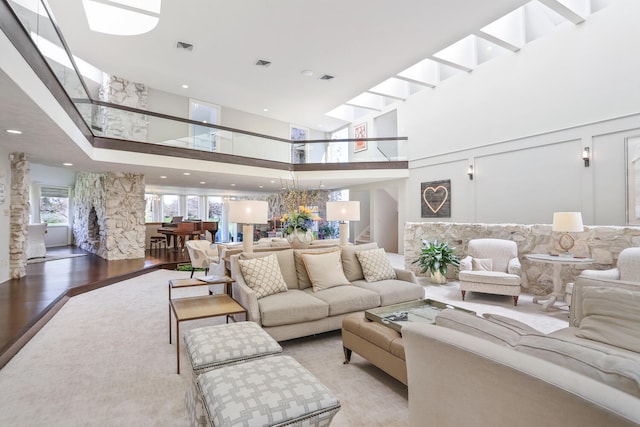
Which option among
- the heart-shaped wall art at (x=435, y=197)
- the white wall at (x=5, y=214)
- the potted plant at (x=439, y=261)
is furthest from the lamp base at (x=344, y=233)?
the white wall at (x=5, y=214)

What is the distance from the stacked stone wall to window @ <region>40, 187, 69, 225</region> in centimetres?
1207

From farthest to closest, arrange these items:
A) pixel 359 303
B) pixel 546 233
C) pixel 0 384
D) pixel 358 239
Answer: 1. pixel 358 239
2. pixel 546 233
3. pixel 359 303
4. pixel 0 384

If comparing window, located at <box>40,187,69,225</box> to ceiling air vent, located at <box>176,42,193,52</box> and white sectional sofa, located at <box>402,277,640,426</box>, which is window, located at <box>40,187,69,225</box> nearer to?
ceiling air vent, located at <box>176,42,193,52</box>

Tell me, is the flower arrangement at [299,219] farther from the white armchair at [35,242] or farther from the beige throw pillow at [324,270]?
the white armchair at [35,242]

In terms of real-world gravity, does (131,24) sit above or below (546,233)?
above

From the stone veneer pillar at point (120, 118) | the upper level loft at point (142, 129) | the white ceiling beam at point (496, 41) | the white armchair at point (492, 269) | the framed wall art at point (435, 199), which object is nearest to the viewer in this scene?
the upper level loft at point (142, 129)

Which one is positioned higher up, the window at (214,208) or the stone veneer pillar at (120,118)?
the stone veneer pillar at (120,118)

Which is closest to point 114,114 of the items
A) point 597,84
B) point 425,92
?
point 425,92

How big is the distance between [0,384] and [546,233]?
6.97 meters

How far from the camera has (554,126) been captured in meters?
5.89

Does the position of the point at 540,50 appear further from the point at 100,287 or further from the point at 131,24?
the point at 100,287

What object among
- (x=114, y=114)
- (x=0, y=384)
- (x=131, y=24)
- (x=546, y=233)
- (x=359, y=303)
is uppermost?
(x=131, y=24)

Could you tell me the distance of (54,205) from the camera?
11.0 meters

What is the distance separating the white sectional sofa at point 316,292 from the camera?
2.94 meters
